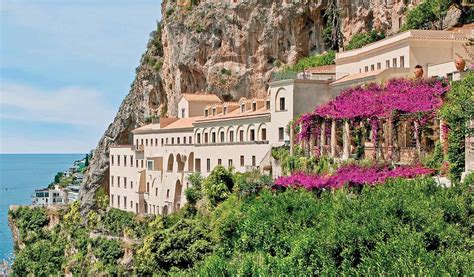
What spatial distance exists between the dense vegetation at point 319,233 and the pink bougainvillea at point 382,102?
6312 millimetres

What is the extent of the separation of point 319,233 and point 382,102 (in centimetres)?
1541

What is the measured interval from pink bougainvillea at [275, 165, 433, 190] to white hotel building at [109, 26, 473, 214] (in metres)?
8.13

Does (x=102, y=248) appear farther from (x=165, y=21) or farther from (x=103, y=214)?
(x=165, y=21)

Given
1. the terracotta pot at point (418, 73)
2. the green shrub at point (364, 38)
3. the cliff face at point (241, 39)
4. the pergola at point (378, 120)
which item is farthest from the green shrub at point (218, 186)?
the cliff face at point (241, 39)

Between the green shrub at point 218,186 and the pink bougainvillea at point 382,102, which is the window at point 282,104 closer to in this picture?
the pink bougainvillea at point 382,102

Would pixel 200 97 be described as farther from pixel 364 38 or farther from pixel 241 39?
pixel 364 38

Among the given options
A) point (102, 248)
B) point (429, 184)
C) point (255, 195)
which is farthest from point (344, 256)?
point (102, 248)

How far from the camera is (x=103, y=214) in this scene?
7906 centimetres

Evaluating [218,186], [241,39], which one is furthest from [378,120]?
[241,39]

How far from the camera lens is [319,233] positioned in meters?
29.1

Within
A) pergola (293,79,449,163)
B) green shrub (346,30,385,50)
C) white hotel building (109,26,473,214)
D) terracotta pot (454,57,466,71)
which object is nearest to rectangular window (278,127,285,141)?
white hotel building (109,26,473,214)

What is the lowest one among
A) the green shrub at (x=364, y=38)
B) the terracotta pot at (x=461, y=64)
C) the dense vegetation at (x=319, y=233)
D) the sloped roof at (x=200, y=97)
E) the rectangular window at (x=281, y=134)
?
the dense vegetation at (x=319, y=233)

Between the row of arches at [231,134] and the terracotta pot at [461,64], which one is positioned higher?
the terracotta pot at [461,64]

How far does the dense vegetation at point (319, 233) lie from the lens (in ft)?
81.7
